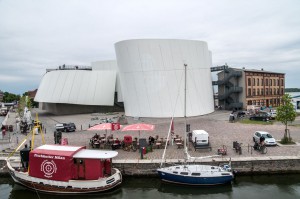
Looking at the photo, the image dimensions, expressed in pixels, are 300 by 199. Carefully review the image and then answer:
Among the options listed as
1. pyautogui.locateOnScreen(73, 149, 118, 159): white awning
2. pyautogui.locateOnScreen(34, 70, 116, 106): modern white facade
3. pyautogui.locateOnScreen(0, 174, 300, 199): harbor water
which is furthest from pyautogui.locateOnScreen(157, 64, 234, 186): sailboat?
pyautogui.locateOnScreen(34, 70, 116, 106): modern white facade

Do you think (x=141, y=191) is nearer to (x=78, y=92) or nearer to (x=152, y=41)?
(x=152, y=41)

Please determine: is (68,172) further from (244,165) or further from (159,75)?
(159,75)

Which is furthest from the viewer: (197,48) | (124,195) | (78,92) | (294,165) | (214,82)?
(214,82)

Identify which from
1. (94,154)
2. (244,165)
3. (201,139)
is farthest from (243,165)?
(94,154)

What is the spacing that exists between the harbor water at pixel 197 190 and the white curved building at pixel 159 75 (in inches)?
960

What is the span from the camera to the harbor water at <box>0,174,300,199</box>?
1589 centimetres

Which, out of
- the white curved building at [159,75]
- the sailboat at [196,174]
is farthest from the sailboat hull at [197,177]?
the white curved building at [159,75]

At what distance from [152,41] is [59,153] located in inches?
1104

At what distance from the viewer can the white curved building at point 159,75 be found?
137 feet

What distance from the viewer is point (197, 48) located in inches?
1752

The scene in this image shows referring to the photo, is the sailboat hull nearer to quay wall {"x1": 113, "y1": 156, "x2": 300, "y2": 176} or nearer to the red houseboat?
quay wall {"x1": 113, "y1": 156, "x2": 300, "y2": 176}

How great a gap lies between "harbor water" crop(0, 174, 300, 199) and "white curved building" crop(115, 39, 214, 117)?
960 inches

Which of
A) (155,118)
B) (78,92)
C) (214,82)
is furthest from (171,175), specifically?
(214,82)

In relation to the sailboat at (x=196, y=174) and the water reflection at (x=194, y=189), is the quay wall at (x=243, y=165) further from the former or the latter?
the water reflection at (x=194, y=189)
